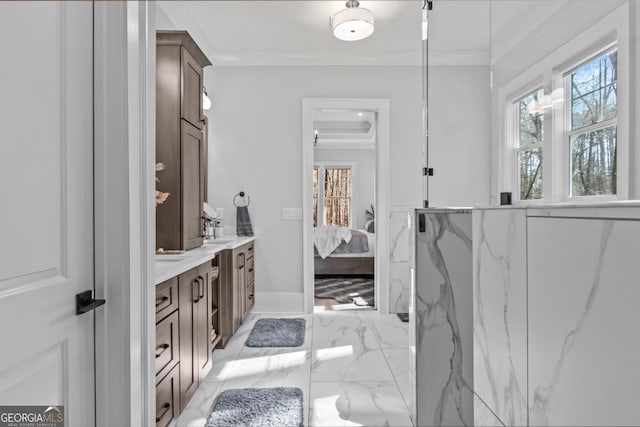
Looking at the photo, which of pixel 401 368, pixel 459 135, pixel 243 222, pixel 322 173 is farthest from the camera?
pixel 322 173

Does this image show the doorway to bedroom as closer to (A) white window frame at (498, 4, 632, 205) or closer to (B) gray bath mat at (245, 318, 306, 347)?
(B) gray bath mat at (245, 318, 306, 347)

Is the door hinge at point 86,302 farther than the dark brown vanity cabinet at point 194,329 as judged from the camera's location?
No

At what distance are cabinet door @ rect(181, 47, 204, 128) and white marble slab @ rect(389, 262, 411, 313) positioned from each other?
252 centimetres

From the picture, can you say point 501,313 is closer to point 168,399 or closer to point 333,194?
point 168,399

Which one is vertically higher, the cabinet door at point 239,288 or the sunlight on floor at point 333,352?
the cabinet door at point 239,288

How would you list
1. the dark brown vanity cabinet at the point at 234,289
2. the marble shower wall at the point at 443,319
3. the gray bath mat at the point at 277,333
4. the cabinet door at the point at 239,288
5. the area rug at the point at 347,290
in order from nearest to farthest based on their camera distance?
the marble shower wall at the point at 443,319
the dark brown vanity cabinet at the point at 234,289
the gray bath mat at the point at 277,333
the cabinet door at the point at 239,288
the area rug at the point at 347,290

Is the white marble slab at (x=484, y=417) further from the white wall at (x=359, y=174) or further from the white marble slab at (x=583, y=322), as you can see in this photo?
the white wall at (x=359, y=174)

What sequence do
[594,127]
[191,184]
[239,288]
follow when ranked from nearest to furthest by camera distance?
1. [594,127]
2. [191,184]
3. [239,288]

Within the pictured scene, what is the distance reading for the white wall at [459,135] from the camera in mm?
1140

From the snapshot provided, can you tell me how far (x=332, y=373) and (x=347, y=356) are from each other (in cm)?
33

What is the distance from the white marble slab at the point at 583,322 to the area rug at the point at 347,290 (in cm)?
347

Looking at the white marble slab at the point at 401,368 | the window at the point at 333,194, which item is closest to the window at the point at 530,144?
the white marble slab at the point at 401,368

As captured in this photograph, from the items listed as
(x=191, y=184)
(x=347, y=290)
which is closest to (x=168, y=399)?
(x=191, y=184)

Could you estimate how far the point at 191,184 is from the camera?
2367 millimetres
